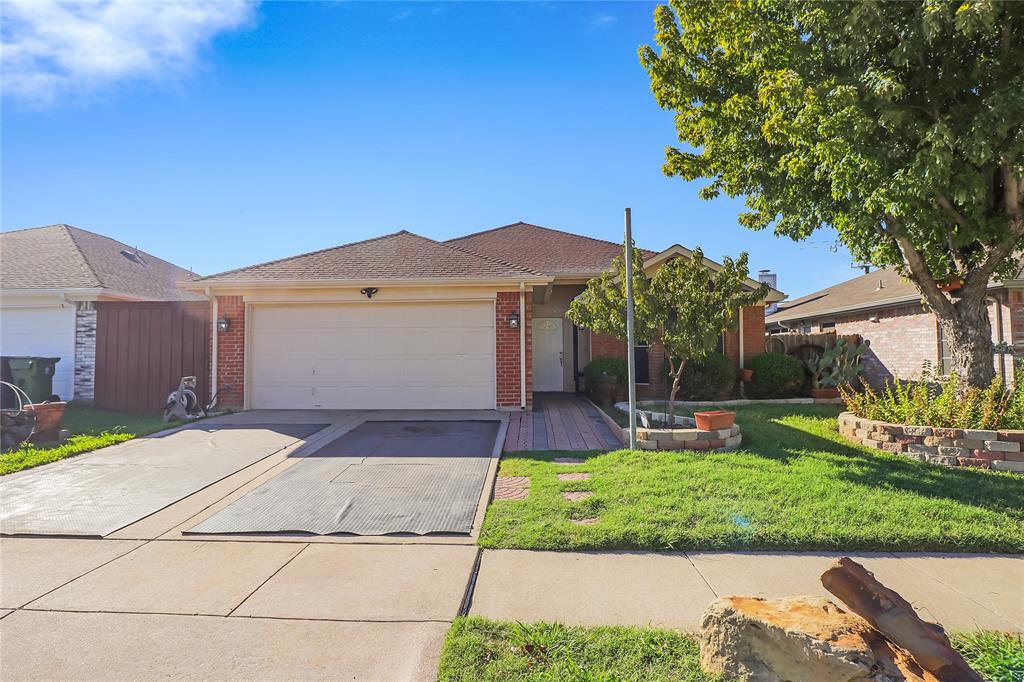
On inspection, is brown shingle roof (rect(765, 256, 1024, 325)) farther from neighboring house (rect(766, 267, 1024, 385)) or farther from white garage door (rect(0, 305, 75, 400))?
white garage door (rect(0, 305, 75, 400))

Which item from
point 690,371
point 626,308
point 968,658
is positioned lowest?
point 968,658

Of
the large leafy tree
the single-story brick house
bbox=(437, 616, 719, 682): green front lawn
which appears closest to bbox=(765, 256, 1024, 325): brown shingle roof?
the large leafy tree

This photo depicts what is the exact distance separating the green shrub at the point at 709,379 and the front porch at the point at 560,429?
2344 millimetres

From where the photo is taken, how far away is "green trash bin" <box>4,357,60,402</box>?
1009cm

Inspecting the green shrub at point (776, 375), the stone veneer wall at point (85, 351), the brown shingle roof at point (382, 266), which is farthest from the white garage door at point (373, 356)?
the green shrub at point (776, 375)

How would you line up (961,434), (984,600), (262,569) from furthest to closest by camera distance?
(961,434) < (262,569) < (984,600)

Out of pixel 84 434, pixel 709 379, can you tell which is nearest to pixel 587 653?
pixel 84 434

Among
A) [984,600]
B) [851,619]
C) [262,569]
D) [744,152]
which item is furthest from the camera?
[744,152]

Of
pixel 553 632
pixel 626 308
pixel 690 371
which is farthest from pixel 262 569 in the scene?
pixel 690 371

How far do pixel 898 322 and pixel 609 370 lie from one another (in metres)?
8.33

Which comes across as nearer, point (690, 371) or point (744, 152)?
point (744, 152)

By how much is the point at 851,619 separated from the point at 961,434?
5382 mm

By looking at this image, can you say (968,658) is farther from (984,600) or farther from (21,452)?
(21,452)

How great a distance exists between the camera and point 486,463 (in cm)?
628
